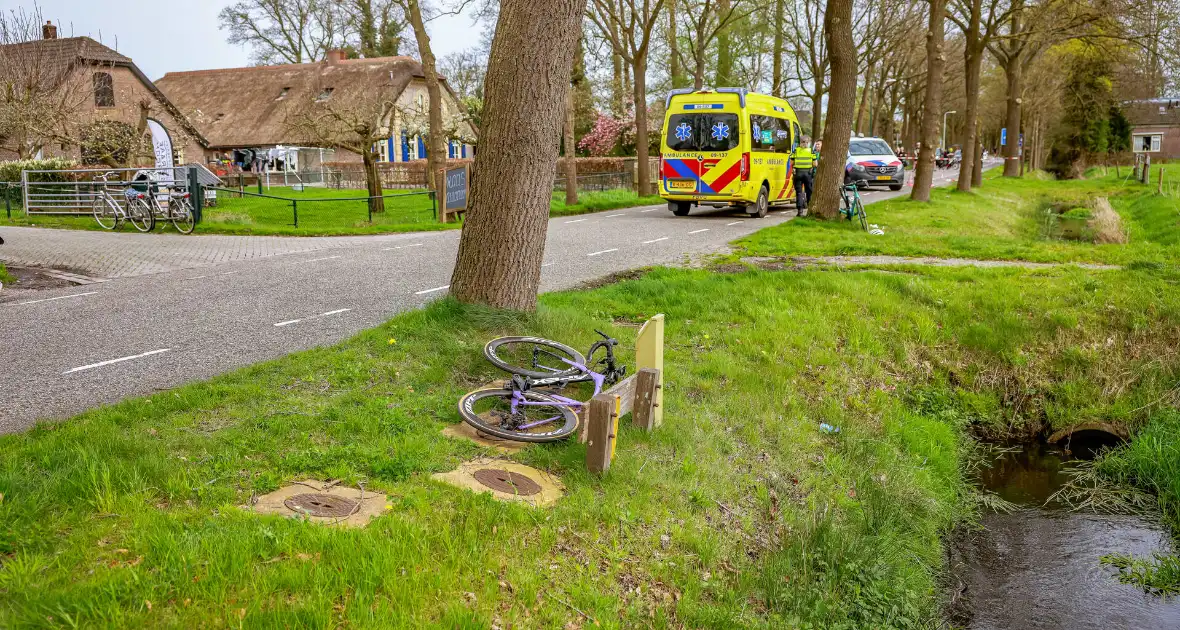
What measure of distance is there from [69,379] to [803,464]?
5379mm

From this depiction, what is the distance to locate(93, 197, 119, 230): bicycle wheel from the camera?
20.6 meters

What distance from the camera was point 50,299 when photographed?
10602 mm

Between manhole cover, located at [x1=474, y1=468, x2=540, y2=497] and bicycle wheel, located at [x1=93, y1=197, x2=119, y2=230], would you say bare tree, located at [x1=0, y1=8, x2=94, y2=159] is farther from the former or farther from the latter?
manhole cover, located at [x1=474, y1=468, x2=540, y2=497]

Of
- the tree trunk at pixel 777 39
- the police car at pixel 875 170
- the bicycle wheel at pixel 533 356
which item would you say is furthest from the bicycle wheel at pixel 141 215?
the police car at pixel 875 170

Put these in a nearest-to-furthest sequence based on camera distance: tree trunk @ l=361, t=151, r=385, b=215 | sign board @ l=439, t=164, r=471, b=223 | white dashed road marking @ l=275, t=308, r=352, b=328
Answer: white dashed road marking @ l=275, t=308, r=352, b=328, sign board @ l=439, t=164, r=471, b=223, tree trunk @ l=361, t=151, r=385, b=215

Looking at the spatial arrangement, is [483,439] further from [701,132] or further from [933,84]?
[933,84]

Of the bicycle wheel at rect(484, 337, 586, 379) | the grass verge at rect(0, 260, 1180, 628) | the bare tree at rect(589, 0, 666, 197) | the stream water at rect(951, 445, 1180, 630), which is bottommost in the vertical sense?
the stream water at rect(951, 445, 1180, 630)

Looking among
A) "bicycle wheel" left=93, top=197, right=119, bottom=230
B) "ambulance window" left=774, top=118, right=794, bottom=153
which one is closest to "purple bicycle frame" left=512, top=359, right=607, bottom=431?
"ambulance window" left=774, top=118, right=794, bottom=153

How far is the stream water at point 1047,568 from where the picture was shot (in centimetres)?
582

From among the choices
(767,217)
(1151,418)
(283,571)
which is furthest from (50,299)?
(767,217)

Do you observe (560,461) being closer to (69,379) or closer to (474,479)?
(474,479)

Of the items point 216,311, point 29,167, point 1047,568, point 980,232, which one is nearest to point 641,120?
point 980,232

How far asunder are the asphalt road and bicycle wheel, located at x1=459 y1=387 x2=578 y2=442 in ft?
7.54

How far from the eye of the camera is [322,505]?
447cm
